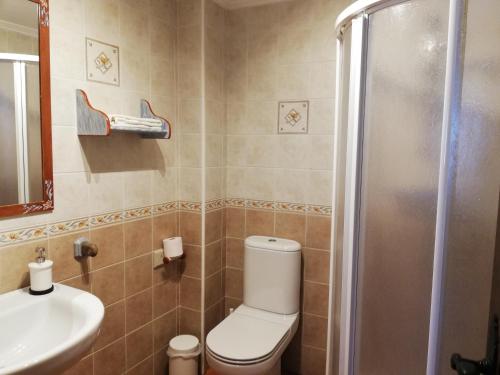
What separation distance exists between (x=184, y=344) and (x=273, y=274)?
2.17 feet

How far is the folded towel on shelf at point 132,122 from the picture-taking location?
63.5 inches

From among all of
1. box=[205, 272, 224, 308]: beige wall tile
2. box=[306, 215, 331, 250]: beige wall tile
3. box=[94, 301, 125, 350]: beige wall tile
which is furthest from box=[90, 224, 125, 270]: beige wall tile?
box=[306, 215, 331, 250]: beige wall tile

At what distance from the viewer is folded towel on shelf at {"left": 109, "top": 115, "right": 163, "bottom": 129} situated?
1612mm

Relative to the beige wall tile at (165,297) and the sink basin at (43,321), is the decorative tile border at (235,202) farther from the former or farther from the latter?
the sink basin at (43,321)

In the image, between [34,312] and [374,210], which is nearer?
[374,210]

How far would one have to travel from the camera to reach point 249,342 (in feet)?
6.09

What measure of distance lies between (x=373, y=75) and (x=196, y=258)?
1528 mm

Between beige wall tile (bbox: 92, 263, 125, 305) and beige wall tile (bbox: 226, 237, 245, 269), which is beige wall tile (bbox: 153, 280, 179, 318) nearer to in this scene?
beige wall tile (bbox: 92, 263, 125, 305)

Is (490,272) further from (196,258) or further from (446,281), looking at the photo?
(196,258)

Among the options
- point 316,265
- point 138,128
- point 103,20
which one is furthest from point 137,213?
point 316,265

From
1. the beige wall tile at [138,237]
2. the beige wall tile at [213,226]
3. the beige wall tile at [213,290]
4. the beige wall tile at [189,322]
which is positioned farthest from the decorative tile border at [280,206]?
the beige wall tile at [189,322]

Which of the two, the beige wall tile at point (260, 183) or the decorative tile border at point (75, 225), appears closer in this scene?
the decorative tile border at point (75, 225)

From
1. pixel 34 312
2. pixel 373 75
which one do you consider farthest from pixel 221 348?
pixel 373 75

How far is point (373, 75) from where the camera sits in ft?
3.79
